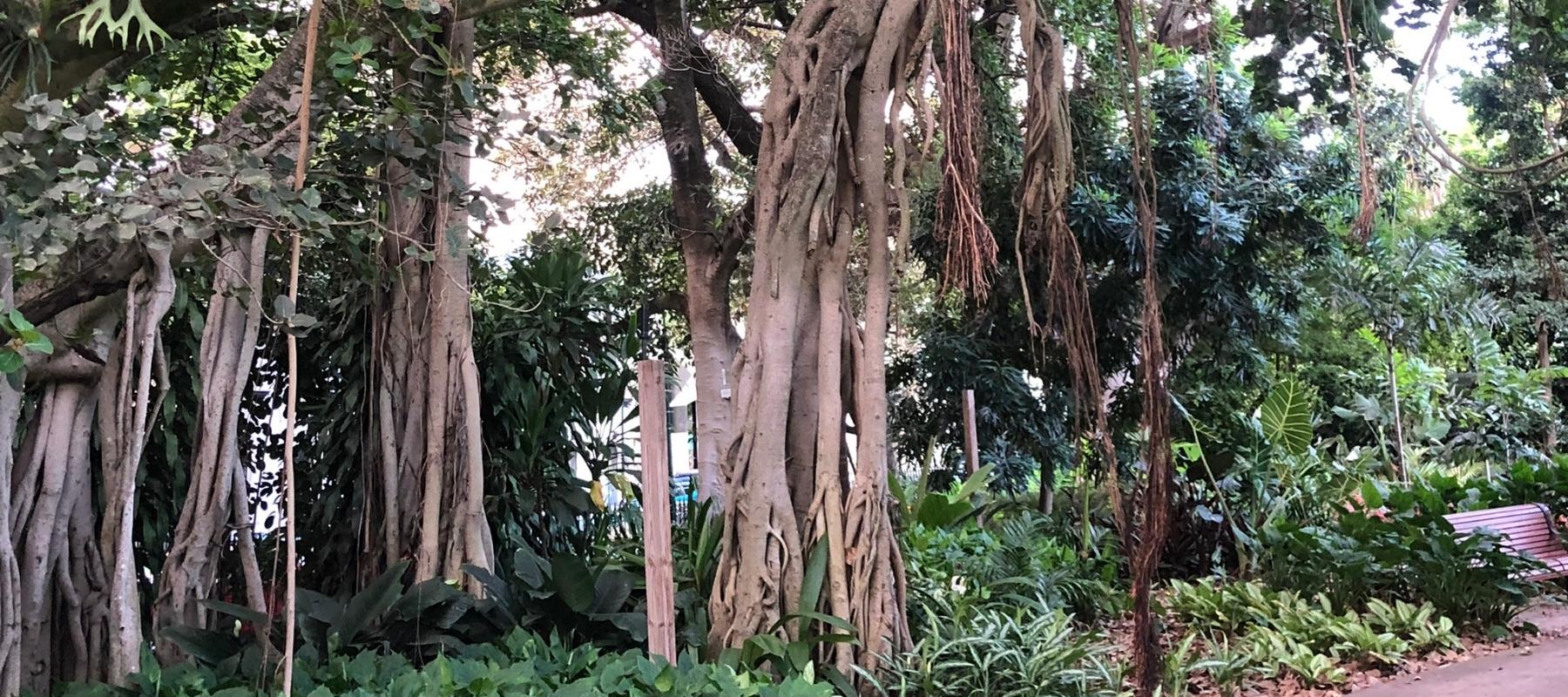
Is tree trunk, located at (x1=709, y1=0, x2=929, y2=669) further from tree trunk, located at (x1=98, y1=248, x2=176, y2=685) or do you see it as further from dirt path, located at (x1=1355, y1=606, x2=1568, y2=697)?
dirt path, located at (x1=1355, y1=606, x2=1568, y2=697)

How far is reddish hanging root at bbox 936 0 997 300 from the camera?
11.3ft

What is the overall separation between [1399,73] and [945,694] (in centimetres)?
353

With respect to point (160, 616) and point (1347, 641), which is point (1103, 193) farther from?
point (160, 616)

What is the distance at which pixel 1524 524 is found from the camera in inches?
235

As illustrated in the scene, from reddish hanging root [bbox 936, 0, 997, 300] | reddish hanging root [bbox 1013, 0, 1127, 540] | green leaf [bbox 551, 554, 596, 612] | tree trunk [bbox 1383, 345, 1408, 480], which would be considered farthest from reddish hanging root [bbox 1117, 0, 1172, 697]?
tree trunk [bbox 1383, 345, 1408, 480]

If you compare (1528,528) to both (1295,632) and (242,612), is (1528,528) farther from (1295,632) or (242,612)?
(242,612)

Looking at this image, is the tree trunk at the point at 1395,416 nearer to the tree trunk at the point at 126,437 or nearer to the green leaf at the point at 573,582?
the green leaf at the point at 573,582

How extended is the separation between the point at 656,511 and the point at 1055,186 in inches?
76.9

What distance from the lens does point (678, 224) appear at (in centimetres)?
771

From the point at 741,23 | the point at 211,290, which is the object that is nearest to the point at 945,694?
the point at 211,290

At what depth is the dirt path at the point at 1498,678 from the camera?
4039 millimetres

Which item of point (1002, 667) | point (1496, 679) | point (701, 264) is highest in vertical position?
point (701, 264)

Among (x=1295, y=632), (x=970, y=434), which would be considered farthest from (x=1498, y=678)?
(x=970, y=434)

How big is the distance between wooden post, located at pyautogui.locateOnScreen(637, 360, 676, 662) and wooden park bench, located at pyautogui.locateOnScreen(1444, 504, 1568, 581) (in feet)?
15.5
